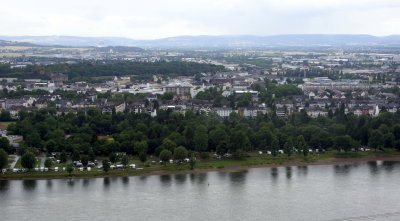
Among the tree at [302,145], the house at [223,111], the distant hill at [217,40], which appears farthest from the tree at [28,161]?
the distant hill at [217,40]

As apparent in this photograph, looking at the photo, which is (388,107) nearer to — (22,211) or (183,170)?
(183,170)

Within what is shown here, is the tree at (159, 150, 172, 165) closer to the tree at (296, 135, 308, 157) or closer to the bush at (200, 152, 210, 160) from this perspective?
the bush at (200, 152, 210, 160)

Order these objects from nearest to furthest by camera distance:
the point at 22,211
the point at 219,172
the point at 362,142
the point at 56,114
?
the point at 22,211 → the point at 219,172 → the point at 362,142 → the point at 56,114

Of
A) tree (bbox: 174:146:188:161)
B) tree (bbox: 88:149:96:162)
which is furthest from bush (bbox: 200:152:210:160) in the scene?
tree (bbox: 88:149:96:162)

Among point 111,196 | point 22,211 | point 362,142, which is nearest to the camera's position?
point 22,211

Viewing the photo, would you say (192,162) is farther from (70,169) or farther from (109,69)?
(109,69)

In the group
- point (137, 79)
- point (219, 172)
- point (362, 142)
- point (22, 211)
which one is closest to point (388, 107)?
point (362, 142)
